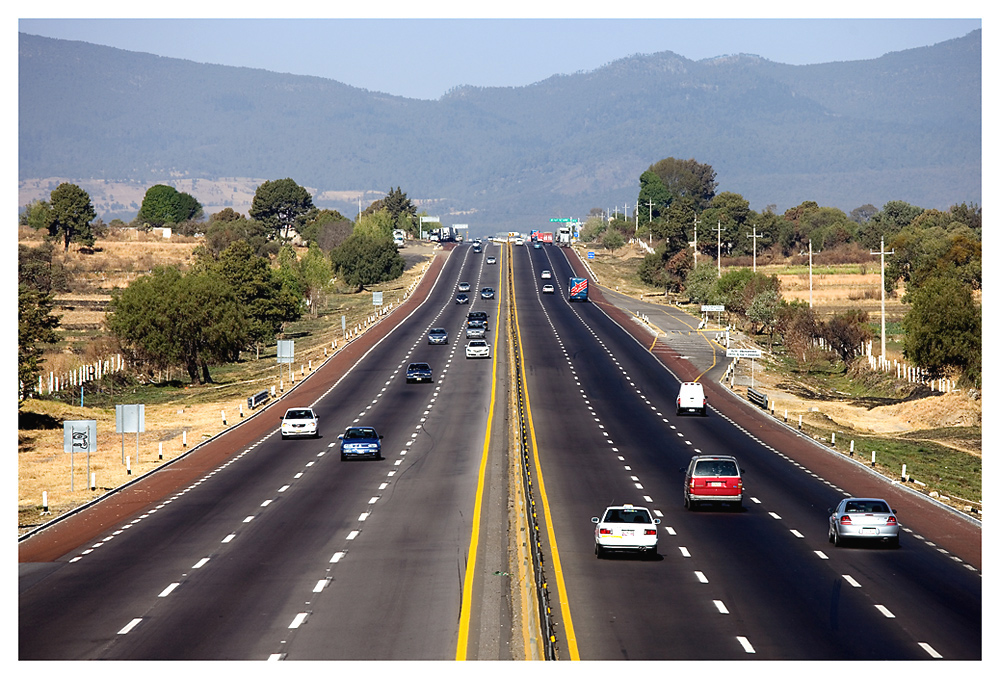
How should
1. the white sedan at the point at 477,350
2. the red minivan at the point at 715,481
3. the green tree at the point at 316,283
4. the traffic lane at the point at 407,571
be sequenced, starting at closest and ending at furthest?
1. the traffic lane at the point at 407,571
2. the red minivan at the point at 715,481
3. the white sedan at the point at 477,350
4. the green tree at the point at 316,283

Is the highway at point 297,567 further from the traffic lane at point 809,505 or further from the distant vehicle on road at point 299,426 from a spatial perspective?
the traffic lane at point 809,505

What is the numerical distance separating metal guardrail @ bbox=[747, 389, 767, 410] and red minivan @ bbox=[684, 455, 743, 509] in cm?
3313

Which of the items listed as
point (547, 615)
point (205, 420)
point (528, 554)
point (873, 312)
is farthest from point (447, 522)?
point (873, 312)

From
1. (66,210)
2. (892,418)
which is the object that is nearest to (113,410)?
(892,418)

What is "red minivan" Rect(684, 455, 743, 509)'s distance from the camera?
40.0 m

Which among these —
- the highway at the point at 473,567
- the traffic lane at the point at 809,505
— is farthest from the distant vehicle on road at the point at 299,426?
the traffic lane at the point at 809,505

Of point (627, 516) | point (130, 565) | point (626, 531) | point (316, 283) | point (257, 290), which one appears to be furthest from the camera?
point (316, 283)

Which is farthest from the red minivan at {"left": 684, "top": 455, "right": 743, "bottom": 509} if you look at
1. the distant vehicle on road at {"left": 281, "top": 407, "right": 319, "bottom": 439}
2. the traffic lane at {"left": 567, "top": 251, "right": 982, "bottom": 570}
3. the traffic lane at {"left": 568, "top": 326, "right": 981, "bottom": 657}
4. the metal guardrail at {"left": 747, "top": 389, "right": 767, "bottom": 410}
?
the metal guardrail at {"left": 747, "top": 389, "right": 767, "bottom": 410}

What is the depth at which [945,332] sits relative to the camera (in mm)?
81188

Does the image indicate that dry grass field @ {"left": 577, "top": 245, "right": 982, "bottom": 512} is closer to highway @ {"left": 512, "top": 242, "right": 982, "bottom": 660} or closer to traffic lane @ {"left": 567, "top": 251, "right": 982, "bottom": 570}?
traffic lane @ {"left": 567, "top": 251, "right": 982, "bottom": 570}

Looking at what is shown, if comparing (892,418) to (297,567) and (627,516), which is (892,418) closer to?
(627,516)

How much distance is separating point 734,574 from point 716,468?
10002 mm

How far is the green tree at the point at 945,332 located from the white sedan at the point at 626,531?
53.6 meters

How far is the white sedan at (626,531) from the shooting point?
32000mm
